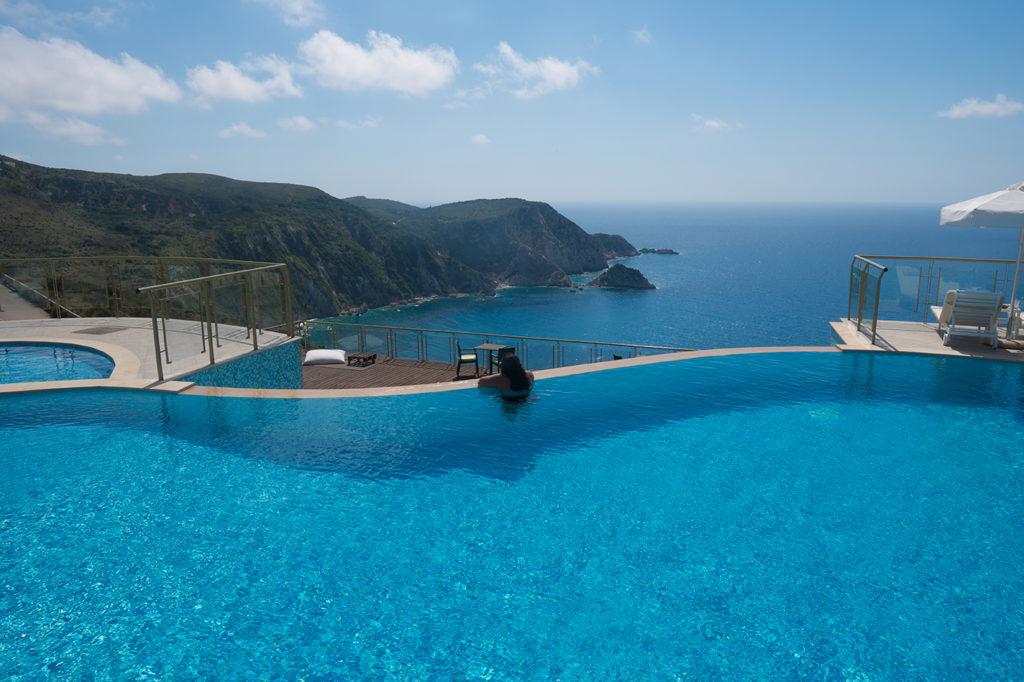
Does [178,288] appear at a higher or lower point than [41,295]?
higher

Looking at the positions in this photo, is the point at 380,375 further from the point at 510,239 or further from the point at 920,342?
the point at 510,239

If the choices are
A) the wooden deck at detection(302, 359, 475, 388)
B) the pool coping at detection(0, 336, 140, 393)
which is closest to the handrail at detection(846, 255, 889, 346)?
the wooden deck at detection(302, 359, 475, 388)

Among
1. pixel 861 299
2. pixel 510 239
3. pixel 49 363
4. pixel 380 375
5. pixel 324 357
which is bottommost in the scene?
pixel 380 375

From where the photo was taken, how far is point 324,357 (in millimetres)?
15203

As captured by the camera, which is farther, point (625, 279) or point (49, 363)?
point (625, 279)

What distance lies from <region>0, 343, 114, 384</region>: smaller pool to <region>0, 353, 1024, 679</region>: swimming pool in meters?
1.41

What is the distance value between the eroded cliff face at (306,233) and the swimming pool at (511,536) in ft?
159

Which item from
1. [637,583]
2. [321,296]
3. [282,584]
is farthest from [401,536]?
[321,296]

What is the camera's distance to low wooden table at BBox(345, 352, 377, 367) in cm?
1547

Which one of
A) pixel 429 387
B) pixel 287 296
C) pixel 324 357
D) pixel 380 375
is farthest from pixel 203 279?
pixel 324 357

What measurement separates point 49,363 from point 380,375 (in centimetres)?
616

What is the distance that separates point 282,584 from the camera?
16.1ft

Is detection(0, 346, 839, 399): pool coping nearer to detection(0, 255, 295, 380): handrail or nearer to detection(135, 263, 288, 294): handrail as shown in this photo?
detection(0, 255, 295, 380): handrail

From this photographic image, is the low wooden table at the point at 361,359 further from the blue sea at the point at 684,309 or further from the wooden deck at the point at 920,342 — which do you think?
the blue sea at the point at 684,309
